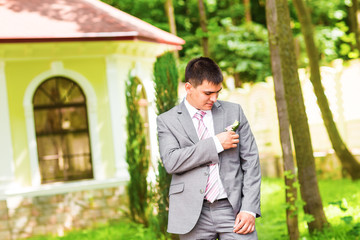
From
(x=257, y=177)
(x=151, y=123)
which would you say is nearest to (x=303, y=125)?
(x=257, y=177)

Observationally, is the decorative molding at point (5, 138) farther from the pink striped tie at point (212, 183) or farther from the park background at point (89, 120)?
the pink striped tie at point (212, 183)

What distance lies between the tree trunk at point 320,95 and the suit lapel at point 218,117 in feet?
22.6

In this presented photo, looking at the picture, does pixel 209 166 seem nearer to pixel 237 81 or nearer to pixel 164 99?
pixel 164 99

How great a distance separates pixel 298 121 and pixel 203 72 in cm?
352

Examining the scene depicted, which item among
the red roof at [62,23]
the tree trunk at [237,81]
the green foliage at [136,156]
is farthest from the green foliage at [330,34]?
the green foliage at [136,156]

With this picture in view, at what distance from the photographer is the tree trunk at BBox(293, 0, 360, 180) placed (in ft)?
32.7

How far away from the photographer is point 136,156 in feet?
31.1

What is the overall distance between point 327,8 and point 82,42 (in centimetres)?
1611

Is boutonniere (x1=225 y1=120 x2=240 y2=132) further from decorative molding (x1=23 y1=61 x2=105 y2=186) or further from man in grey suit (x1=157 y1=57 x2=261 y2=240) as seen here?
decorative molding (x1=23 y1=61 x2=105 y2=186)

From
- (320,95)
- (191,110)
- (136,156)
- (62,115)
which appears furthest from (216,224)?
(62,115)

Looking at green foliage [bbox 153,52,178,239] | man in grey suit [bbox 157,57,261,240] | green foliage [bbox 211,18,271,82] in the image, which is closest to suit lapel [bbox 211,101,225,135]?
man in grey suit [bbox 157,57,261,240]

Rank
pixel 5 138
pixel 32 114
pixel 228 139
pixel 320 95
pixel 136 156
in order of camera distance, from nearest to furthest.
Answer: pixel 228 139
pixel 136 156
pixel 5 138
pixel 32 114
pixel 320 95

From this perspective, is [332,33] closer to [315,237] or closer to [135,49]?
[135,49]

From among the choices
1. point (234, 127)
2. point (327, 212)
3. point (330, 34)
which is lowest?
point (327, 212)
